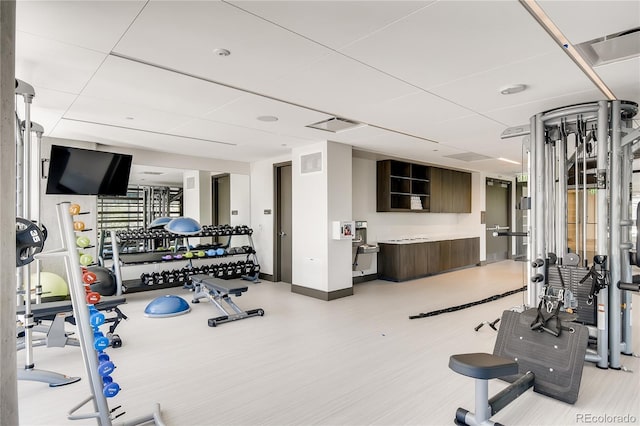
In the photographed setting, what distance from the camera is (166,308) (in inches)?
195

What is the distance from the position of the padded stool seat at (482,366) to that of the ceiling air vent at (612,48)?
7.37ft

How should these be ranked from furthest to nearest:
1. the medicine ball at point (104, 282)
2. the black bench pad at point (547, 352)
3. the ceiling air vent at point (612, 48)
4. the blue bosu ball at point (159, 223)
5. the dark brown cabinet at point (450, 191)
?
1. the dark brown cabinet at point (450, 191)
2. the blue bosu ball at point (159, 223)
3. the medicine ball at point (104, 282)
4. the black bench pad at point (547, 352)
5. the ceiling air vent at point (612, 48)

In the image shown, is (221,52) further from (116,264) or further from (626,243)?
(116,264)

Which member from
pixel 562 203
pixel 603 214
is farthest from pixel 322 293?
pixel 603 214

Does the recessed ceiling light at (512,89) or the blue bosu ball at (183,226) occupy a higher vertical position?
the recessed ceiling light at (512,89)

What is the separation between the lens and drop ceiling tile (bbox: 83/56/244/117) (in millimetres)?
2936

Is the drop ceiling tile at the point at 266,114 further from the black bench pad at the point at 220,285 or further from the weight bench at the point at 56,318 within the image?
the weight bench at the point at 56,318

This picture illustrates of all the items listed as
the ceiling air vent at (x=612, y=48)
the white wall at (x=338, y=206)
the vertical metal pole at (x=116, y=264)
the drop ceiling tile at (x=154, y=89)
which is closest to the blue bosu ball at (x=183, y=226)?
the vertical metal pole at (x=116, y=264)

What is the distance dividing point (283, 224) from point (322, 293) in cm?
207

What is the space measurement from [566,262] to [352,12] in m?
3.06

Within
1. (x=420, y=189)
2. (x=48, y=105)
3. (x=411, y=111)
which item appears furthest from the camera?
(x=420, y=189)

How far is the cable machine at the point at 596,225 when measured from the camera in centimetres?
331

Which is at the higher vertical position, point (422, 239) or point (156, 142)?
point (156, 142)

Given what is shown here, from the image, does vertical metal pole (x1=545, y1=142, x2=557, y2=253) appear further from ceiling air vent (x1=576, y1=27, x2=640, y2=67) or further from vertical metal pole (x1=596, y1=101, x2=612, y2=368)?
ceiling air vent (x1=576, y1=27, x2=640, y2=67)
